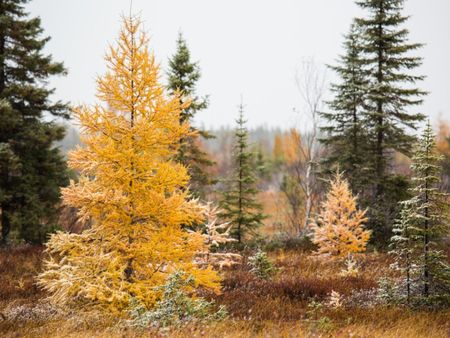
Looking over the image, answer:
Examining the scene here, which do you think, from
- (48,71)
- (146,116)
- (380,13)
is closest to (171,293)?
(146,116)

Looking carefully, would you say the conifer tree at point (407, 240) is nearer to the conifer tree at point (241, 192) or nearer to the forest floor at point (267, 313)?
the forest floor at point (267, 313)

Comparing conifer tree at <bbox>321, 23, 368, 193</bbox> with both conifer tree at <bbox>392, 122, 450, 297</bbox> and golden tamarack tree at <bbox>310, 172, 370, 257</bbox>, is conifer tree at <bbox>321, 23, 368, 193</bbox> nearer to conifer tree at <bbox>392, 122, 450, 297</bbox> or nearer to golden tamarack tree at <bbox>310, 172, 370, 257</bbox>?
golden tamarack tree at <bbox>310, 172, 370, 257</bbox>

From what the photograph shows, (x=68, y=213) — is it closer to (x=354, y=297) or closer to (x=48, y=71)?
(x=48, y=71)

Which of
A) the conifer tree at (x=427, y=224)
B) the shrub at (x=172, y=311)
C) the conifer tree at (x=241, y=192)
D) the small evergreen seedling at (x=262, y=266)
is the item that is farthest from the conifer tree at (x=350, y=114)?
the shrub at (x=172, y=311)

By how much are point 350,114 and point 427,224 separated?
1162 centimetres

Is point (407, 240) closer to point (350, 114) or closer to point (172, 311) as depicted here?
point (172, 311)

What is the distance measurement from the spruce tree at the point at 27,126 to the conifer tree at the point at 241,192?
845 cm

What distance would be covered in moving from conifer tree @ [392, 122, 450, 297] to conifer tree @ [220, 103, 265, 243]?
32.5ft

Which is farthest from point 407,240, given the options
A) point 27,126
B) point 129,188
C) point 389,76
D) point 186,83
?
point 27,126

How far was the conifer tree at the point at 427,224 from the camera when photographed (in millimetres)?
7073

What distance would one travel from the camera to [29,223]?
1495cm

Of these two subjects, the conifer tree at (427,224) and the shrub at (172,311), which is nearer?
the shrub at (172,311)

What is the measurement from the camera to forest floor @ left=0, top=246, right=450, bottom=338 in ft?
18.7

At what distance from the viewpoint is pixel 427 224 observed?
742 cm
